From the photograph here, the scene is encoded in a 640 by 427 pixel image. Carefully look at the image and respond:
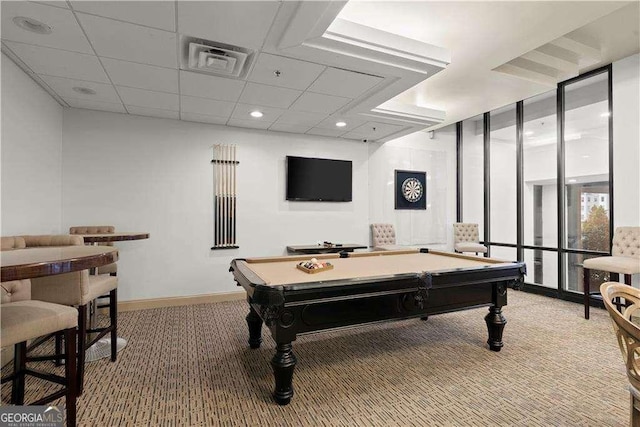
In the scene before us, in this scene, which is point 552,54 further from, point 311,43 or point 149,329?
point 149,329

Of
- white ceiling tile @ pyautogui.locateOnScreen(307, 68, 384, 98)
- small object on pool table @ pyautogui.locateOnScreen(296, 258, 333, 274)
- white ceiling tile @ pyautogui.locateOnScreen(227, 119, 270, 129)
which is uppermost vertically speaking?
white ceiling tile @ pyautogui.locateOnScreen(227, 119, 270, 129)

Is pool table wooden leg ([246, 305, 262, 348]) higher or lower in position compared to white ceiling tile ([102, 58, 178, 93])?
lower

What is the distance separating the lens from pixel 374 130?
5164mm

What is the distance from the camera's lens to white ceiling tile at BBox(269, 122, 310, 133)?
4859 mm

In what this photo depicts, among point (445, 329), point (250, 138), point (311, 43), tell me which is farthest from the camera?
point (250, 138)

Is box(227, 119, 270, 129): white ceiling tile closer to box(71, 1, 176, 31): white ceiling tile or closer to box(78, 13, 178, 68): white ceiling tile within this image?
box(78, 13, 178, 68): white ceiling tile

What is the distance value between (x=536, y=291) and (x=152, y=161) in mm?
6411

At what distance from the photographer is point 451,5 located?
264 centimetres

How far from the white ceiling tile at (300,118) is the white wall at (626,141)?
12.8 ft

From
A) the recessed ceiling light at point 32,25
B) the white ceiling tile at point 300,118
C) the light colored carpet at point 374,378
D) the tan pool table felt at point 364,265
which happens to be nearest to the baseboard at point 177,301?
the light colored carpet at point 374,378

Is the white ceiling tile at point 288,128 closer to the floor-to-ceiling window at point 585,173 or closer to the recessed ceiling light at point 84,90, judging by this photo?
the recessed ceiling light at point 84,90

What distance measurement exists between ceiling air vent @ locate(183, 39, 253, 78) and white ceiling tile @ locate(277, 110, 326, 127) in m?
1.33

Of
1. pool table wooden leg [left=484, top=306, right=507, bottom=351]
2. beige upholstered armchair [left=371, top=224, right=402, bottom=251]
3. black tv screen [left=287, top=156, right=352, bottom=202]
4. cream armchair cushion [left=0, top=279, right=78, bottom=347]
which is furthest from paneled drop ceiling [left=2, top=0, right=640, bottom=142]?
pool table wooden leg [left=484, top=306, right=507, bottom=351]

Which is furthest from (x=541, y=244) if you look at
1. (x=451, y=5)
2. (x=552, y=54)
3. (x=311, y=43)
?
(x=311, y=43)
